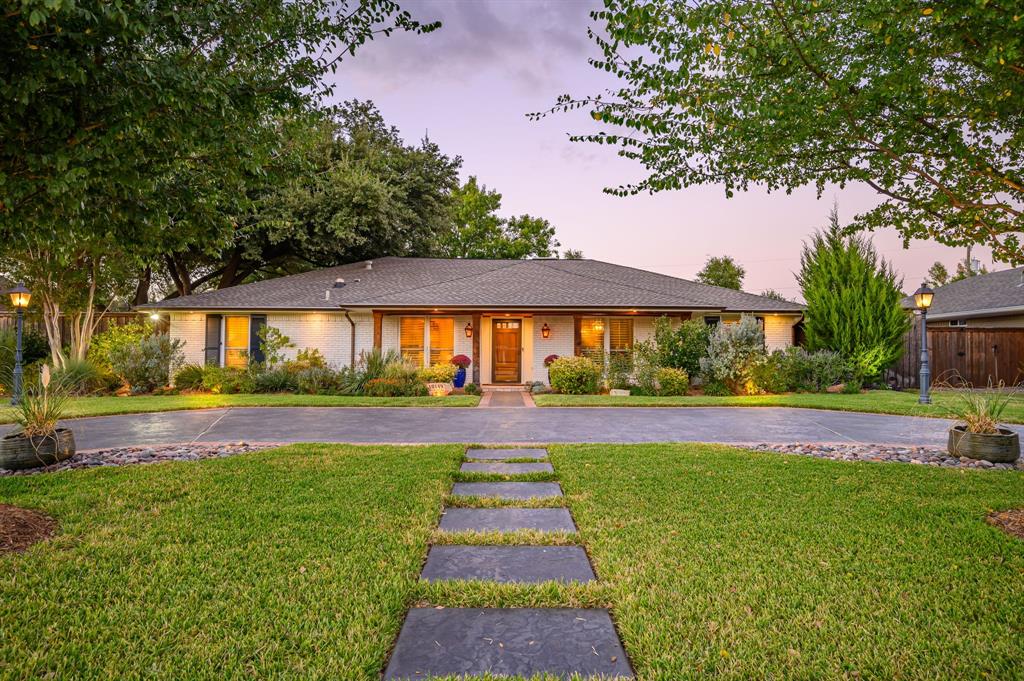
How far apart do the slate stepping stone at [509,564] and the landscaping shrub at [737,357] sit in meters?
11.1

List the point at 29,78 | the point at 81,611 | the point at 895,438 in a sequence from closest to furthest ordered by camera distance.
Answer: the point at 81,611
the point at 29,78
the point at 895,438

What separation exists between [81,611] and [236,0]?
184 inches

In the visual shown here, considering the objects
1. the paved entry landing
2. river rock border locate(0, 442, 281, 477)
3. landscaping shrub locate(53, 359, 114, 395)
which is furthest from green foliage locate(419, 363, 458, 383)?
the paved entry landing

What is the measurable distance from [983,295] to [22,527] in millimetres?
26961

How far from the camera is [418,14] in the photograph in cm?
470

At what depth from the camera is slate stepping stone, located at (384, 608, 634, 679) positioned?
1996 mm

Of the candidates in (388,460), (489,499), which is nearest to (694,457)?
(489,499)

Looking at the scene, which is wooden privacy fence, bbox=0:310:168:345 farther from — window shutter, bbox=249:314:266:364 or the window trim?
window shutter, bbox=249:314:266:364

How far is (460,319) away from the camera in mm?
15953

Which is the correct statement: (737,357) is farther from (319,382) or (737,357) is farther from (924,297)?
(319,382)

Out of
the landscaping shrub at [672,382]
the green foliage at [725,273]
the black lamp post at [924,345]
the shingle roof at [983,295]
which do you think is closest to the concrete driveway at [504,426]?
the landscaping shrub at [672,382]

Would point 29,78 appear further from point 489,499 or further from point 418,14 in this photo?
point 489,499

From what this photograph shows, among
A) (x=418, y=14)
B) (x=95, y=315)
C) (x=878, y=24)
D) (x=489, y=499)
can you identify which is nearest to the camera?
(x=878, y=24)

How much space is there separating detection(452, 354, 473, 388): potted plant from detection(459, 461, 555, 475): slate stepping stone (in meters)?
9.29
